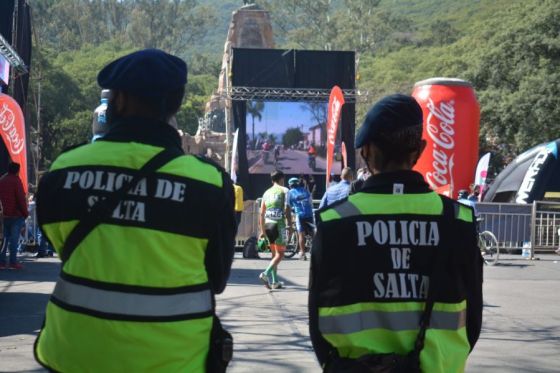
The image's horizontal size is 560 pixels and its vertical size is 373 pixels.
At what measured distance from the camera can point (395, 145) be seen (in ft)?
10.7

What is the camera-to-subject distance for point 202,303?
9.73 ft

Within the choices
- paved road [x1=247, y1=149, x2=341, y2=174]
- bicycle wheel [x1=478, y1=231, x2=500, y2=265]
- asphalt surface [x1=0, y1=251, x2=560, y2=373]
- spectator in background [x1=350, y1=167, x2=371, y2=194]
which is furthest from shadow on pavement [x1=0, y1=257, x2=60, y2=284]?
paved road [x1=247, y1=149, x2=341, y2=174]

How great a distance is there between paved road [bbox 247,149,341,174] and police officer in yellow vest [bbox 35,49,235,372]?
30.5m

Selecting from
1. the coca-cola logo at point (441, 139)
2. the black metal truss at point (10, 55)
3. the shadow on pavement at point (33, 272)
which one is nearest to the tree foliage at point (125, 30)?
the coca-cola logo at point (441, 139)

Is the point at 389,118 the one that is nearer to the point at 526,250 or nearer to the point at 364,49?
the point at 526,250

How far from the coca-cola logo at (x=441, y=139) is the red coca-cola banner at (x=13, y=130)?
9.41 m

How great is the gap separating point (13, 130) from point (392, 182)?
1383cm

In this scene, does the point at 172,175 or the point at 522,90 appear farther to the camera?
the point at 522,90

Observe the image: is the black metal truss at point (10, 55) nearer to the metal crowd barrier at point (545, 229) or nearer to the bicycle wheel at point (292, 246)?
the bicycle wheel at point (292, 246)

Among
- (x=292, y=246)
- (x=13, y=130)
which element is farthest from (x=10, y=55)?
(x=292, y=246)

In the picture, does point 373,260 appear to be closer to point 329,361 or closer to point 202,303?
point 329,361

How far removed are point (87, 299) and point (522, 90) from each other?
144 feet

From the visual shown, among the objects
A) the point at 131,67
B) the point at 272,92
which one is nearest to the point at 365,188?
the point at 131,67

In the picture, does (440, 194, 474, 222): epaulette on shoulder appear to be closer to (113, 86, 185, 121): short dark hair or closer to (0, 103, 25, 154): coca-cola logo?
(113, 86, 185, 121): short dark hair
